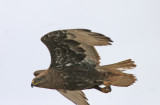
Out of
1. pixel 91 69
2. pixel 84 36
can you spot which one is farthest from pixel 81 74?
pixel 84 36

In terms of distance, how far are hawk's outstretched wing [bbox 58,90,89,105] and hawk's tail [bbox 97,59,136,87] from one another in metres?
1.52

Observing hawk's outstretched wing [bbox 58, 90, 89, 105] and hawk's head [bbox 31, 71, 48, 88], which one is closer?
hawk's head [bbox 31, 71, 48, 88]

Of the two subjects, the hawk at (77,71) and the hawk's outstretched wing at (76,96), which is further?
the hawk's outstretched wing at (76,96)

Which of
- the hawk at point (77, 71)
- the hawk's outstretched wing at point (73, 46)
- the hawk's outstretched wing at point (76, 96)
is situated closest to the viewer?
the hawk's outstretched wing at point (73, 46)

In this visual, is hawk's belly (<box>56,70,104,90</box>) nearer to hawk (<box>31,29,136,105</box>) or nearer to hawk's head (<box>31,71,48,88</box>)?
hawk (<box>31,29,136,105</box>)

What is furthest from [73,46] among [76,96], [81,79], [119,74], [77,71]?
[76,96]

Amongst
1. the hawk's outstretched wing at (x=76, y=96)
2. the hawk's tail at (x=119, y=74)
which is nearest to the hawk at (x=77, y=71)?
the hawk's tail at (x=119, y=74)

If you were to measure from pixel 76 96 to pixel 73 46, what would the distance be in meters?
2.29

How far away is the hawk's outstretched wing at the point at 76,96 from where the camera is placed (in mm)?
16953

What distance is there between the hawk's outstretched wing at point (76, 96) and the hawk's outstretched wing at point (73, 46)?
1647 millimetres

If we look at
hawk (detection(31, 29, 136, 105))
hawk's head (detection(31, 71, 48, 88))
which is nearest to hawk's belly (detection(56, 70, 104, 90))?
hawk (detection(31, 29, 136, 105))

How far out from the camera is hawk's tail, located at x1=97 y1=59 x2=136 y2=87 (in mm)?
15750

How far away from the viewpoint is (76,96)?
17.1 metres

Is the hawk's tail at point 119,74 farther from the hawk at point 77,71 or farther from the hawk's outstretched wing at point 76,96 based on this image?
the hawk's outstretched wing at point 76,96
